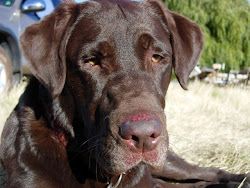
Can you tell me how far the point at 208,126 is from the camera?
570cm

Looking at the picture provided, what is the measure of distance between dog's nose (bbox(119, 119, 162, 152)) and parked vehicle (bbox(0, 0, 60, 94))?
4.83 m

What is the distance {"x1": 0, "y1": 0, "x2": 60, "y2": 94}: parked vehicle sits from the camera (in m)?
6.49

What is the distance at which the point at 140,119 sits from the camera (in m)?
2.03

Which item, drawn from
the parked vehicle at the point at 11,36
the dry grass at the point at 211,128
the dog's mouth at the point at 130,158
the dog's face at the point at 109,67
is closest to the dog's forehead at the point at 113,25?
the dog's face at the point at 109,67

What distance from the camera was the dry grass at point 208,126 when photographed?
4.36 meters

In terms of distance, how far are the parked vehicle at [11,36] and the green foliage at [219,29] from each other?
12.5m

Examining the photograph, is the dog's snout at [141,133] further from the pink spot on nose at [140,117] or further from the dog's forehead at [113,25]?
the dog's forehead at [113,25]

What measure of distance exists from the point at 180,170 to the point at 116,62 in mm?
1968

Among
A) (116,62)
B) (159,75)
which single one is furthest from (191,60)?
(116,62)

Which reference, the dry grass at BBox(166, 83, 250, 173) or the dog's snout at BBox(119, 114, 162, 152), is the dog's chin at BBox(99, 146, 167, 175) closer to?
the dog's snout at BBox(119, 114, 162, 152)

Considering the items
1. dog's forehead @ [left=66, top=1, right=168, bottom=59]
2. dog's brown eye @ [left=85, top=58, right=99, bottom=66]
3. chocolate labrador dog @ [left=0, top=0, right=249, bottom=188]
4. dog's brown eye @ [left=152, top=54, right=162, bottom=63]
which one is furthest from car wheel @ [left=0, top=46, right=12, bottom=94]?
dog's brown eye @ [left=152, top=54, right=162, bottom=63]

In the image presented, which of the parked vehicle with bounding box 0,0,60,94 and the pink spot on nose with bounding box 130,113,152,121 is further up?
the pink spot on nose with bounding box 130,113,152,121

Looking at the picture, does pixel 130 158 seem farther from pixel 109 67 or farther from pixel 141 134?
pixel 109 67

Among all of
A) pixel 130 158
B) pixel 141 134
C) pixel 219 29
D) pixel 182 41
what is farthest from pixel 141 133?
pixel 219 29
